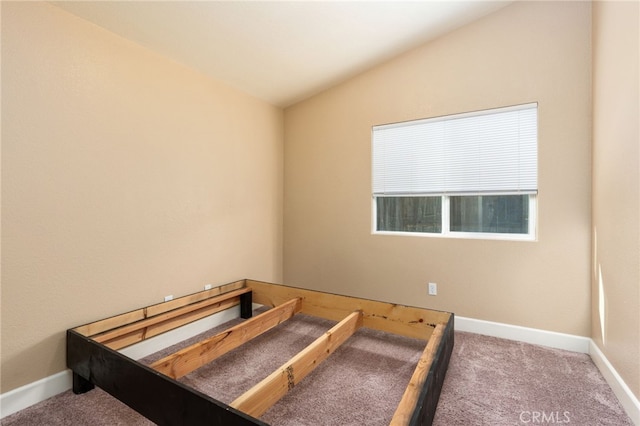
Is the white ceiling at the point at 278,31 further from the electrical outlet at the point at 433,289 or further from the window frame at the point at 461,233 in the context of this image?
the electrical outlet at the point at 433,289

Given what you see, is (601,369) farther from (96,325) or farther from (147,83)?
(147,83)

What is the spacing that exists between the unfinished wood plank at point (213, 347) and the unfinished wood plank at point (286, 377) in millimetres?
578

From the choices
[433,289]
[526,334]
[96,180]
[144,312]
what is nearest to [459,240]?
[433,289]

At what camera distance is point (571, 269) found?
96.6 inches

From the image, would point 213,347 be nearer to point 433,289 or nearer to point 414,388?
point 414,388

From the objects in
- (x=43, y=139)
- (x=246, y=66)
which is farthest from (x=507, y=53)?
(x=43, y=139)

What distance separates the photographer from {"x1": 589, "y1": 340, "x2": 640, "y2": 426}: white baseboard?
1608 millimetres

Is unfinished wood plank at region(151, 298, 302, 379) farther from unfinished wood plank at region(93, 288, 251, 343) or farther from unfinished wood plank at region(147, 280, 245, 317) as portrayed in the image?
unfinished wood plank at region(147, 280, 245, 317)

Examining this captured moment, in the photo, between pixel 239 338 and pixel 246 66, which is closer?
pixel 239 338

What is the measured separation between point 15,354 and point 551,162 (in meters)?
4.08

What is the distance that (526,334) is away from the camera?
2.58 meters

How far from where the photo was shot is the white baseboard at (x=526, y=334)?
7.93 ft

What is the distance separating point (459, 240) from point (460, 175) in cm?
64

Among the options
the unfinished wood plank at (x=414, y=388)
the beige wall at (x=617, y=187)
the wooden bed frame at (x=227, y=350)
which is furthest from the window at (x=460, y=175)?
the unfinished wood plank at (x=414, y=388)
